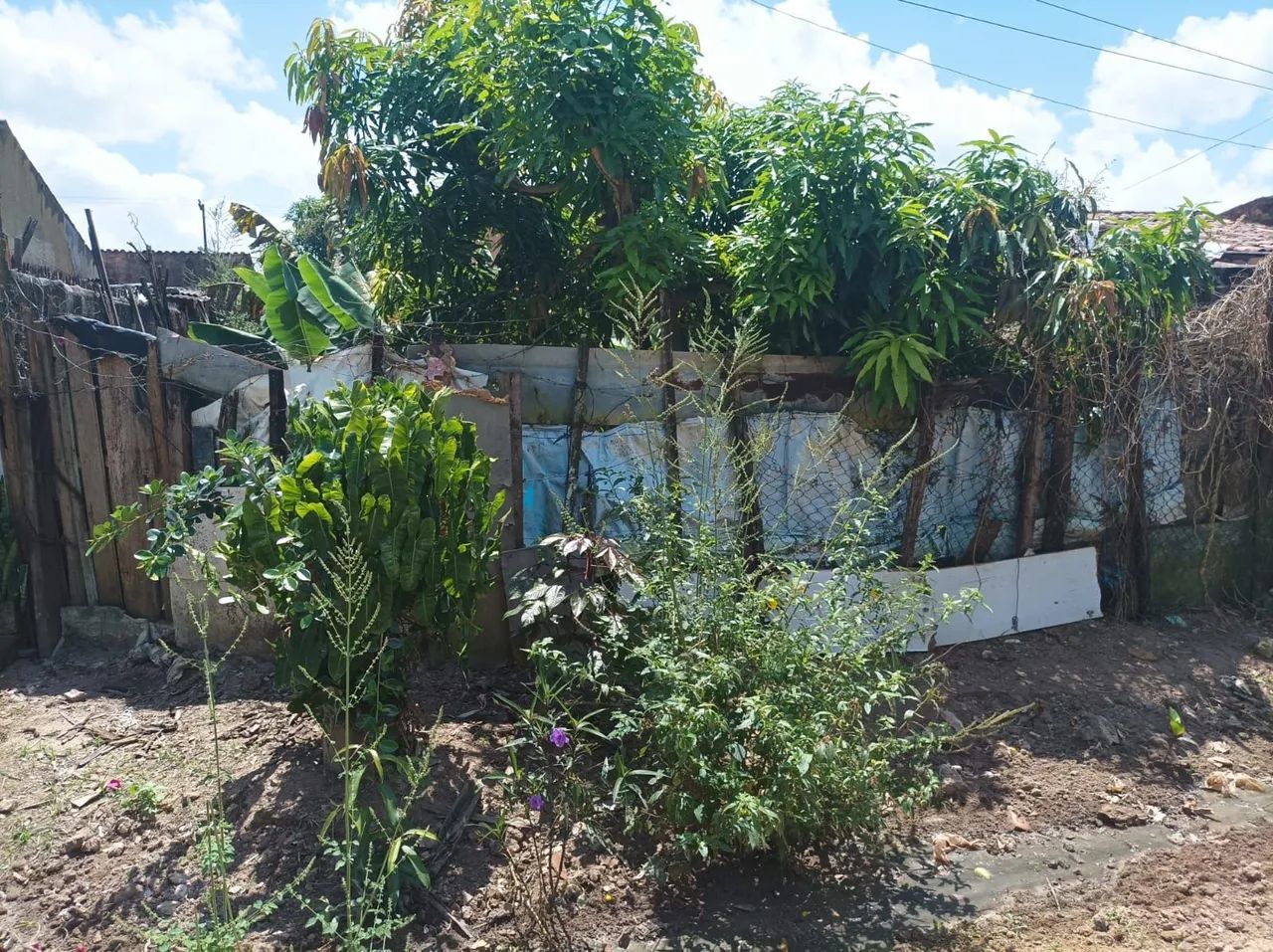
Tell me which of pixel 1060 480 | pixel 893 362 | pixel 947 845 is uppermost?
pixel 893 362

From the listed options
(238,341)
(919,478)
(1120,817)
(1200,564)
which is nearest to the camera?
(1120,817)

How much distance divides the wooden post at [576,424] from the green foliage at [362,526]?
1342 millimetres

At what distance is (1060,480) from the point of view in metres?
6.15

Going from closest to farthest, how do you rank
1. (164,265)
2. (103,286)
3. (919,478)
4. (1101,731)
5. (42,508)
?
(1101,731)
(42,508)
(919,478)
(103,286)
(164,265)

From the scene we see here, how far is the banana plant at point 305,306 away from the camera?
5062 mm

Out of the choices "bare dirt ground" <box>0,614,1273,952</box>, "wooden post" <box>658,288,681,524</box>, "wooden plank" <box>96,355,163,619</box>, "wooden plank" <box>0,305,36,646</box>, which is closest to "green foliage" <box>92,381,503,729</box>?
"bare dirt ground" <box>0,614,1273,952</box>

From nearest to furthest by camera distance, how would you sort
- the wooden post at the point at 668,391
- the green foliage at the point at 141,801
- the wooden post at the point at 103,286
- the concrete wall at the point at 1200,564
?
the green foliage at the point at 141,801 < the wooden post at the point at 668,391 < the concrete wall at the point at 1200,564 < the wooden post at the point at 103,286

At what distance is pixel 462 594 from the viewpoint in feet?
12.1

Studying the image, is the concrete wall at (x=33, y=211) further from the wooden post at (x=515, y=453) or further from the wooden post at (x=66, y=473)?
the wooden post at (x=515, y=453)

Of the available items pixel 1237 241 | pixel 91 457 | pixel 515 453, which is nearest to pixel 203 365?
pixel 91 457

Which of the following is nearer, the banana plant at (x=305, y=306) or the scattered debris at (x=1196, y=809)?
the scattered debris at (x=1196, y=809)

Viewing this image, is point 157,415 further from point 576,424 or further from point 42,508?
point 576,424

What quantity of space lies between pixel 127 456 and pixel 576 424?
2.52 meters

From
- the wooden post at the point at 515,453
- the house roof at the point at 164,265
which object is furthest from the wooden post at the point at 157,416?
the house roof at the point at 164,265
